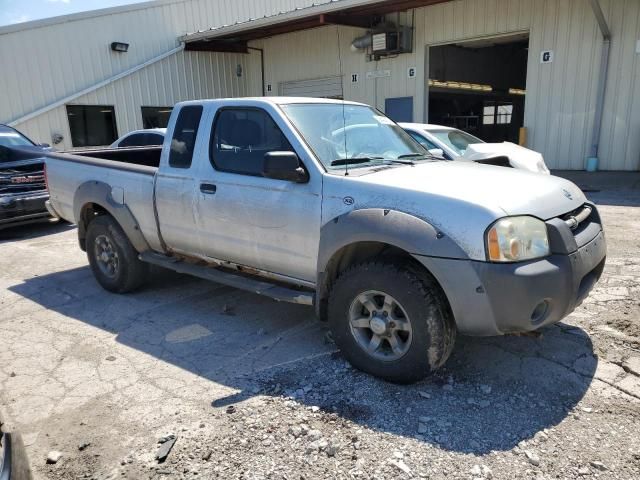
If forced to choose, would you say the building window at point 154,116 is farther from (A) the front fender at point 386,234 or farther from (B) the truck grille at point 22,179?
(A) the front fender at point 386,234

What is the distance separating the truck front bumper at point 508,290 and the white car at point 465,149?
4432mm

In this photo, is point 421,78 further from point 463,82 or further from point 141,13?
point 141,13

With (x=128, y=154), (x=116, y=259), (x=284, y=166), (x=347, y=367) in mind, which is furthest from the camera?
(x=128, y=154)

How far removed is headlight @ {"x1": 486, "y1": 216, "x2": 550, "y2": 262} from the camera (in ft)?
9.37

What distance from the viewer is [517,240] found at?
2.90 metres

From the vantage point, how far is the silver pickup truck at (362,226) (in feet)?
9.61

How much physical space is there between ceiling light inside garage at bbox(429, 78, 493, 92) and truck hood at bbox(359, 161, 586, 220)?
1404 centimetres

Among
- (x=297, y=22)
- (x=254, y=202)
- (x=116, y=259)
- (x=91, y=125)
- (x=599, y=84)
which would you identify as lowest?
(x=116, y=259)

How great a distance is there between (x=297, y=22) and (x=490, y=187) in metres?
14.5

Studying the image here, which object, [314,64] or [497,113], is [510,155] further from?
[497,113]

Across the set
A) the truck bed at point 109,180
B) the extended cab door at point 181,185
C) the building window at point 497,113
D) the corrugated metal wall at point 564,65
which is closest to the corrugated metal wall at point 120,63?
the corrugated metal wall at point 564,65

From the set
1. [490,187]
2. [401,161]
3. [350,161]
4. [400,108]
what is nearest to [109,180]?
[350,161]

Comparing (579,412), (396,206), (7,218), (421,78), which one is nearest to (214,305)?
(396,206)

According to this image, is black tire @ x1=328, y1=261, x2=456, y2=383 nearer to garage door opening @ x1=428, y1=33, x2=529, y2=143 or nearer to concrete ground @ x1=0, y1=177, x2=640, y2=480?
concrete ground @ x1=0, y1=177, x2=640, y2=480
